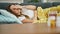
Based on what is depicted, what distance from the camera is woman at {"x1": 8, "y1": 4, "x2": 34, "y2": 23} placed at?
204cm

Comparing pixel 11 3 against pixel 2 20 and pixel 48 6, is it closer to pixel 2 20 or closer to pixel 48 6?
pixel 2 20

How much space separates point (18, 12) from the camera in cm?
208

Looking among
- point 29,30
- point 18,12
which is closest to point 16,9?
point 18,12

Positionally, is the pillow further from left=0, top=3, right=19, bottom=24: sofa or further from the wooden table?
the wooden table

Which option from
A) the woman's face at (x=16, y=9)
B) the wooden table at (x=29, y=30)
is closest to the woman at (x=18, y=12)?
the woman's face at (x=16, y=9)

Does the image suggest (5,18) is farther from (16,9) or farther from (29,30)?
(29,30)

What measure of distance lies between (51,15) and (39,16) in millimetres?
701

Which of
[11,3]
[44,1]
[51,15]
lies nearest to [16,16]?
[11,3]

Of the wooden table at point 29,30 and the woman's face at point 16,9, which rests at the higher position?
the woman's face at point 16,9

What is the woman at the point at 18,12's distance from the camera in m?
2.04

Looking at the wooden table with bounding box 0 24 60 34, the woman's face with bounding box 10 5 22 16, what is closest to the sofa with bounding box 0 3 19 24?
the woman's face with bounding box 10 5 22 16

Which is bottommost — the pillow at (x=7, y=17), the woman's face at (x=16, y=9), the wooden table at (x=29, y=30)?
the wooden table at (x=29, y=30)

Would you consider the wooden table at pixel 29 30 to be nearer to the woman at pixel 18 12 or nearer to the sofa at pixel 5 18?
the sofa at pixel 5 18

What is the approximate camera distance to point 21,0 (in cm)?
214
